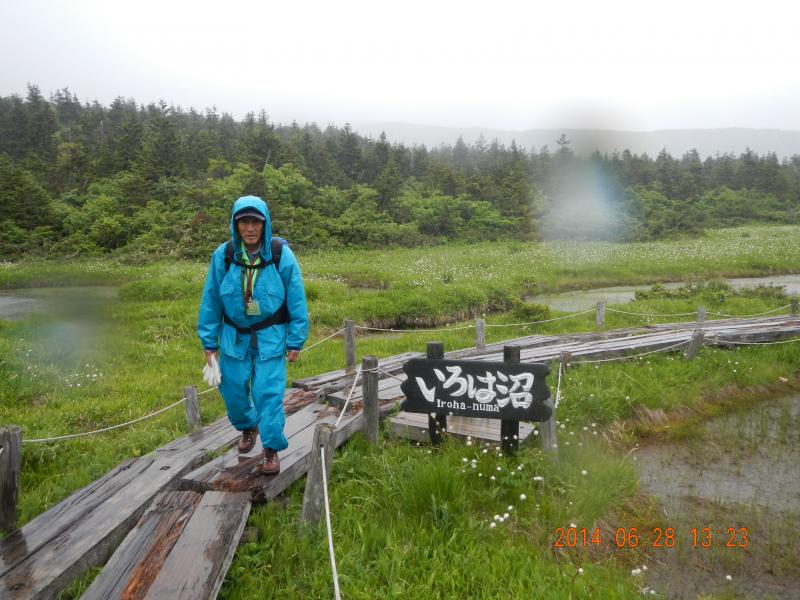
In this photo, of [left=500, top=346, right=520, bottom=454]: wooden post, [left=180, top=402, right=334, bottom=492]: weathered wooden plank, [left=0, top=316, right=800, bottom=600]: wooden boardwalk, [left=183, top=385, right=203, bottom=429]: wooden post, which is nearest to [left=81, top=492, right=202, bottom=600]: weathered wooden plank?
[left=0, top=316, right=800, bottom=600]: wooden boardwalk

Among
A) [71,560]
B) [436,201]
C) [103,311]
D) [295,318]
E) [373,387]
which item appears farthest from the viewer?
[436,201]

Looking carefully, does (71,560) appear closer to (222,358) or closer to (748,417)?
(222,358)

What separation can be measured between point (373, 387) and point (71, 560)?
2762 millimetres

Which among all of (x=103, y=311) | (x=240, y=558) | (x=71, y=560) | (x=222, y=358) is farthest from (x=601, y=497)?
(x=103, y=311)

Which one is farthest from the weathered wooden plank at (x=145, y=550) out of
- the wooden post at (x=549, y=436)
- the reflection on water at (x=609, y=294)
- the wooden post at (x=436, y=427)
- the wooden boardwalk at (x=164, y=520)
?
the reflection on water at (x=609, y=294)

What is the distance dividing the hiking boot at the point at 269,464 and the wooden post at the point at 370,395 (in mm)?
1166

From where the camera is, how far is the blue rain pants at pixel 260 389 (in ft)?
13.4

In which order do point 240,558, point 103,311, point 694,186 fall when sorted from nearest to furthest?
point 240,558 → point 103,311 → point 694,186

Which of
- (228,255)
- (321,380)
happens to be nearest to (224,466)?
(228,255)

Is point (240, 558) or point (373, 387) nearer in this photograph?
point (240, 558)

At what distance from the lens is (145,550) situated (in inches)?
126

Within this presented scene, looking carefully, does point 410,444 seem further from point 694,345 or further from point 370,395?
point 694,345

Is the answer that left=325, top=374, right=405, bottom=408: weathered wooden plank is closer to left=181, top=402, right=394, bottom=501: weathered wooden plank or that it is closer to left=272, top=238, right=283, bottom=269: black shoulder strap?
left=181, top=402, right=394, bottom=501: weathered wooden plank

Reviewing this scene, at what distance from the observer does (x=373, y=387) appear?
5.11m
